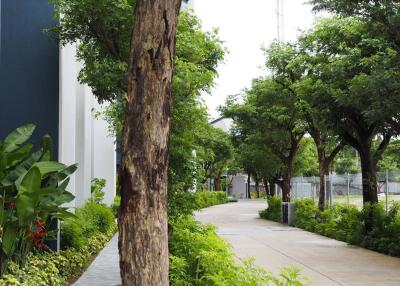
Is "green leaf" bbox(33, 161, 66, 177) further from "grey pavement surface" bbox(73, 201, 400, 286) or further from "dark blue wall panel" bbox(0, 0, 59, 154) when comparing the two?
"dark blue wall panel" bbox(0, 0, 59, 154)

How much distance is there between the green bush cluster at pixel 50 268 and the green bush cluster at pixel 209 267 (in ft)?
5.72

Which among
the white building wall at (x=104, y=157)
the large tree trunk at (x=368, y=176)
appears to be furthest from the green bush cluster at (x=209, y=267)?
the white building wall at (x=104, y=157)

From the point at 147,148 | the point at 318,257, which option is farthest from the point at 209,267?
the point at 318,257

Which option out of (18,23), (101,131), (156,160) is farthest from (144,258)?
(101,131)

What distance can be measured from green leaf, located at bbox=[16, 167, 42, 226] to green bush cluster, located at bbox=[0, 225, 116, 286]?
71 cm

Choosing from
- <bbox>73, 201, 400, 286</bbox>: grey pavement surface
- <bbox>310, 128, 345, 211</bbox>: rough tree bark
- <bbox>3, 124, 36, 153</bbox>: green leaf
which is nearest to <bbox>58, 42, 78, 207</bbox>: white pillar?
<bbox>3, 124, 36, 153</bbox>: green leaf

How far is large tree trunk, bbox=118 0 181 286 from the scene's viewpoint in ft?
11.9

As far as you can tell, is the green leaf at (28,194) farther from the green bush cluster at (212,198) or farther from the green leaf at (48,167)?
the green bush cluster at (212,198)

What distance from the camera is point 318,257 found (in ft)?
43.8

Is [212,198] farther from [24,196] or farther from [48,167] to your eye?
[24,196]

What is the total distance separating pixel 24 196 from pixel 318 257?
8065mm

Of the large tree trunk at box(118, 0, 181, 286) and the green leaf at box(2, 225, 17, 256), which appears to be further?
the green leaf at box(2, 225, 17, 256)

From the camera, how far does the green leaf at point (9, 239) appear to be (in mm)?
7336

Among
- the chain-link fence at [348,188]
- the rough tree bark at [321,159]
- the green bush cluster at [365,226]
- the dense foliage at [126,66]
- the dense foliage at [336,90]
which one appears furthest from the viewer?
the rough tree bark at [321,159]
